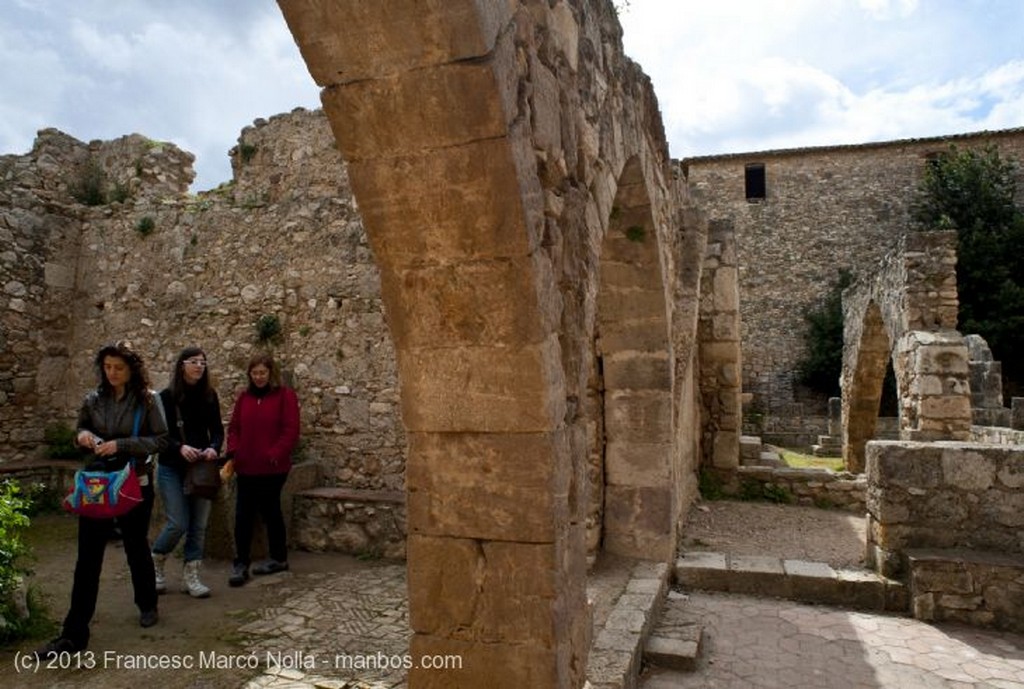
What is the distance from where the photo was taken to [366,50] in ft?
6.64

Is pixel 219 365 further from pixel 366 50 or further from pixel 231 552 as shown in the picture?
pixel 366 50

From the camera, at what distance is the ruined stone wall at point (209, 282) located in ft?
20.2

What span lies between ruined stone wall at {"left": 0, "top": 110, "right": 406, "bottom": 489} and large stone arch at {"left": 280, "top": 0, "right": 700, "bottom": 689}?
11.6 feet

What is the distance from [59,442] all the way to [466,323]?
7283 millimetres

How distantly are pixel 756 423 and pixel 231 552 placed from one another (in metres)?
14.7

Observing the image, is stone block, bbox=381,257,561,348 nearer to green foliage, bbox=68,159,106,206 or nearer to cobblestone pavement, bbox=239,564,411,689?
cobblestone pavement, bbox=239,564,411,689

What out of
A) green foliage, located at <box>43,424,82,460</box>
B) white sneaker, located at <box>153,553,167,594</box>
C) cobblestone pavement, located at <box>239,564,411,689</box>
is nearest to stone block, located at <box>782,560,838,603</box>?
cobblestone pavement, located at <box>239,564,411,689</box>

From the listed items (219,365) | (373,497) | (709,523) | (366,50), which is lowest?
(709,523)

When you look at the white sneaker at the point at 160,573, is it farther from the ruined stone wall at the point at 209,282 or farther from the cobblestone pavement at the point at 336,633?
the ruined stone wall at the point at 209,282

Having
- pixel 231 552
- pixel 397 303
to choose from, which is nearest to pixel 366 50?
pixel 397 303

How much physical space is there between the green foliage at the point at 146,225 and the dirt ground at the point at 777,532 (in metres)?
6.64

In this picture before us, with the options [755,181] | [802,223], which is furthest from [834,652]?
[755,181]

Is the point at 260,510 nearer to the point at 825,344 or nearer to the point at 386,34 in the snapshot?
the point at 386,34

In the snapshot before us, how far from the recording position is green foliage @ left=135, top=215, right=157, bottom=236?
24.1 ft
